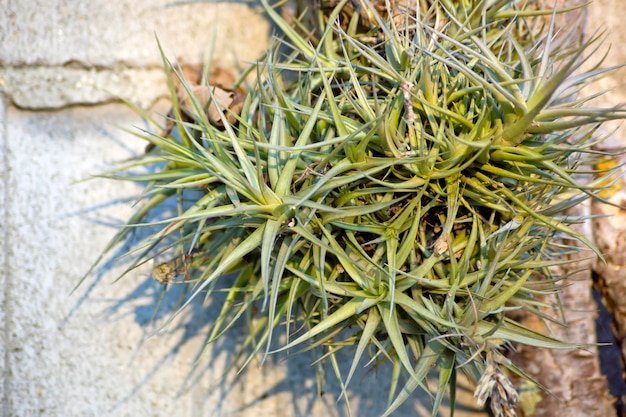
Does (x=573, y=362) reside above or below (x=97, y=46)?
below

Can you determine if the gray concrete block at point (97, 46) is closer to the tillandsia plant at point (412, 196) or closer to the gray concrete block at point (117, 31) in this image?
the gray concrete block at point (117, 31)

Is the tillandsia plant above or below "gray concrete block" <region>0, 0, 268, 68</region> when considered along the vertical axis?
below

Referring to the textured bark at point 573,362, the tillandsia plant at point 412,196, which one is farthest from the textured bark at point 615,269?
the tillandsia plant at point 412,196

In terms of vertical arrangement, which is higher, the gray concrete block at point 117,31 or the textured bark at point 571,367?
the gray concrete block at point 117,31

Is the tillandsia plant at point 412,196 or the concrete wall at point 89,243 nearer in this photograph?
the tillandsia plant at point 412,196

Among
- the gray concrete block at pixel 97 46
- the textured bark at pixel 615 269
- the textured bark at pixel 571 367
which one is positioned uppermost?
the gray concrete block at pixel 97 46

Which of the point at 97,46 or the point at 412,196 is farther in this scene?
the point at 97,46

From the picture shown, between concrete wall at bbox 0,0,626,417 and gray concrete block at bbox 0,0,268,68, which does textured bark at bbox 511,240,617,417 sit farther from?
gray concrete block at bbox 0,0,268,68

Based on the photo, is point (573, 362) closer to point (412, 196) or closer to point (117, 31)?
point (412, 196)

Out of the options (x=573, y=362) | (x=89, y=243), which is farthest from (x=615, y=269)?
(x=89, y=243)

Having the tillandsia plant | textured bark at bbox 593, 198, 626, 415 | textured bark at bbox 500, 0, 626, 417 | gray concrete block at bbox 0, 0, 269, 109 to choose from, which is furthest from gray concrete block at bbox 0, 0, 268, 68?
textured bark at bbox 593, 198, 626, 415
